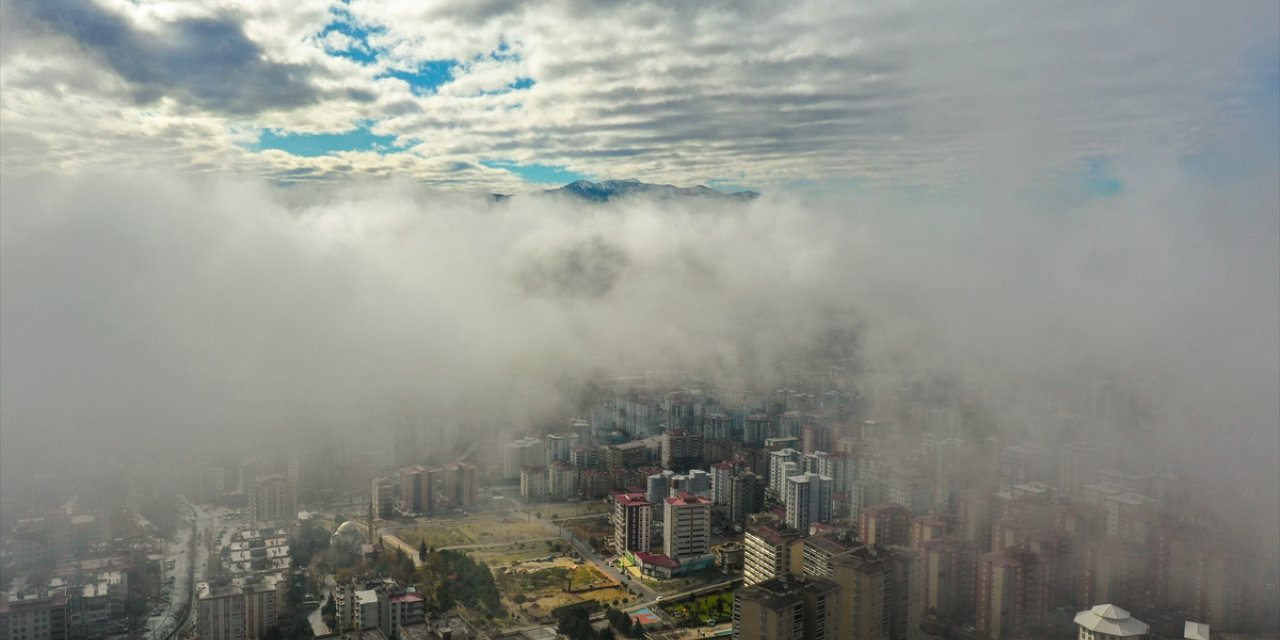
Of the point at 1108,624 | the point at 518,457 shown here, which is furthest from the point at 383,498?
the point at 1108,624

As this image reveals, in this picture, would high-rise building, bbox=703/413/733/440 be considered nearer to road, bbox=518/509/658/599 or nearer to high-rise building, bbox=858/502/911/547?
road, bbox=518/509/658/599

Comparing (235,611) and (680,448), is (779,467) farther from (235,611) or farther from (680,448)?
(235,611)

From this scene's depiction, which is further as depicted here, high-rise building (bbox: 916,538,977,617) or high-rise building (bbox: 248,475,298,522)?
high-rise building (bbox: 248,475,298,522)

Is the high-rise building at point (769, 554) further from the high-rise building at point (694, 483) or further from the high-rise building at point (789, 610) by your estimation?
the high-rise building at point (694, 483)

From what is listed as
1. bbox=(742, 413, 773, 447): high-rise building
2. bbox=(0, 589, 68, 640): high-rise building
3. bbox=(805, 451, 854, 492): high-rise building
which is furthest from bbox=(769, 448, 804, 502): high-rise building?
bbox=(0, 589, 68, 640): high-rise building

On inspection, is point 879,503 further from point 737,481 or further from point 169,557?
point 169,557

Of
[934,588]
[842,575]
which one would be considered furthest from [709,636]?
[934,588]

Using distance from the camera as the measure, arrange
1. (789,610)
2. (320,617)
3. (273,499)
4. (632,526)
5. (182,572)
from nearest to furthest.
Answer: (789,610) < (320,617) < (182,572) < (273,499) < (632,526)
